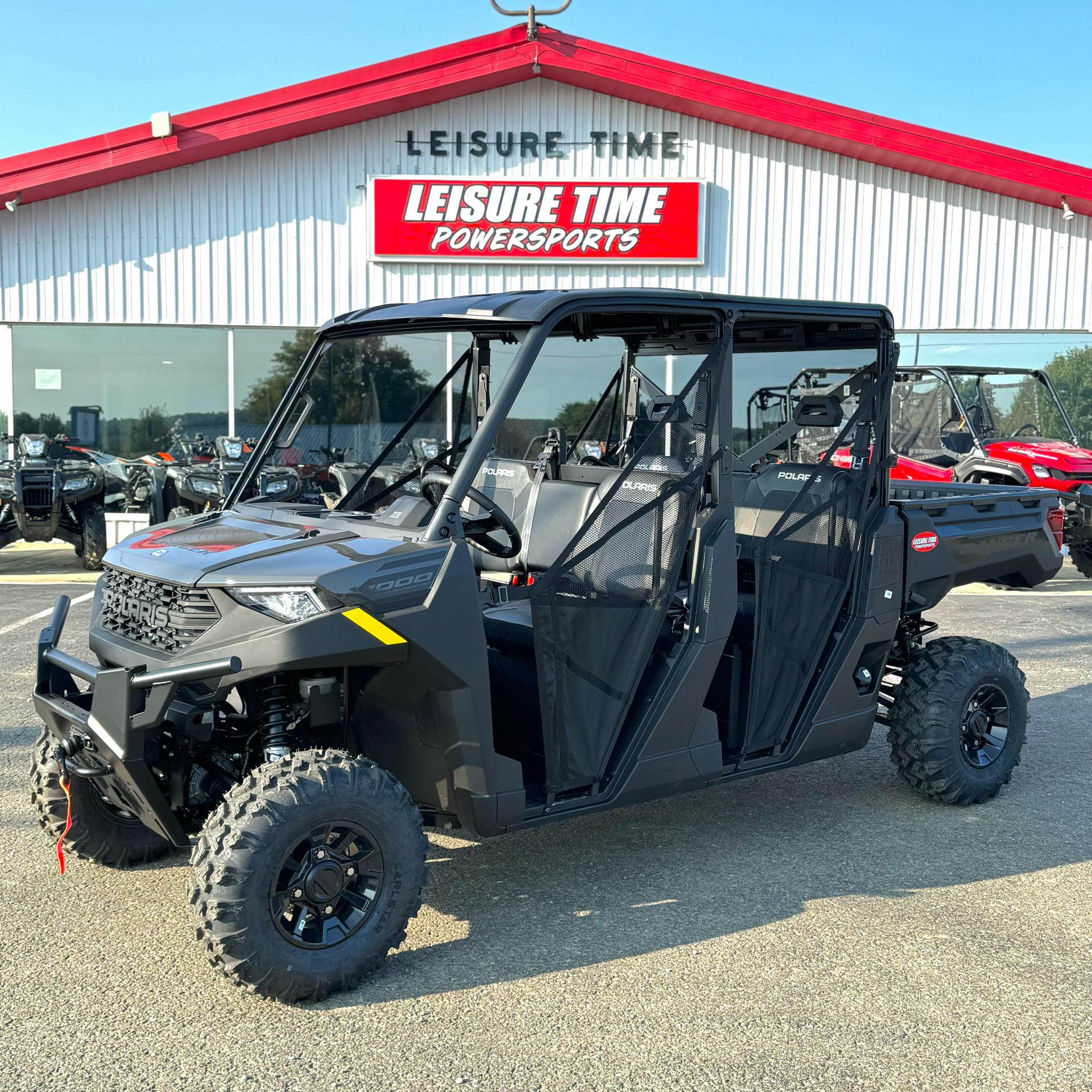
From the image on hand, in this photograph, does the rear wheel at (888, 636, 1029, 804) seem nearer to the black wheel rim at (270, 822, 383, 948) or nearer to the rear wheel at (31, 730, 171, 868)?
the black wheel rim at (270, 822, 383, 948)

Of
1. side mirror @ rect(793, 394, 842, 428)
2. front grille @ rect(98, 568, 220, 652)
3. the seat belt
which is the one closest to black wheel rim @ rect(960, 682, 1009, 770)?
side mirror @ rect(793, 394, 842, 428)

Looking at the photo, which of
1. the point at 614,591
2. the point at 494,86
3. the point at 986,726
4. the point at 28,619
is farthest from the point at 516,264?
the point at 614,591

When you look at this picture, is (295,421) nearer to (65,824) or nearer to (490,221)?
(65,824)

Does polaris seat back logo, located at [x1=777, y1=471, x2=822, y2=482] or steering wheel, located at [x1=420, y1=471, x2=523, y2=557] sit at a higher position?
polaris seat back logo, located at [x1=777, y1=471, x2=822, y2=482]

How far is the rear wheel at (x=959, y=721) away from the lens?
465 cm

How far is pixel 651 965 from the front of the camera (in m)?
3.34

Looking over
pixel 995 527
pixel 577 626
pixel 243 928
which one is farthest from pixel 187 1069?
pixel 995 527

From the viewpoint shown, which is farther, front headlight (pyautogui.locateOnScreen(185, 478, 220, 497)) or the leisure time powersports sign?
the leisure time powersports sign

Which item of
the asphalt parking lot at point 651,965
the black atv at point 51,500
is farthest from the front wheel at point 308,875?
the black atv at point 51,500

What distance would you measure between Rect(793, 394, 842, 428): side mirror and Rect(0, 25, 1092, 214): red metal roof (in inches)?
417

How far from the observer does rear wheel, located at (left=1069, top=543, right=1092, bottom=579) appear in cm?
1088

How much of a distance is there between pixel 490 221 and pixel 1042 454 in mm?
7055

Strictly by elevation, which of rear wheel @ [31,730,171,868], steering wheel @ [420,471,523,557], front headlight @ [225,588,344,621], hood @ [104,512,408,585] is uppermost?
steering wheel @ [420,471,523,557]

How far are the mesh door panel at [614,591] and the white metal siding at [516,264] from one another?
34.5 ft
